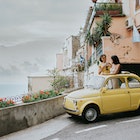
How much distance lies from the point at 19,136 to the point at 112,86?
12.4ft

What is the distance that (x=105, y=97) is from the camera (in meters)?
9.06

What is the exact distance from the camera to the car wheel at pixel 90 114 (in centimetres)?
885

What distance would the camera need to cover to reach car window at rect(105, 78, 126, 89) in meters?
9.35

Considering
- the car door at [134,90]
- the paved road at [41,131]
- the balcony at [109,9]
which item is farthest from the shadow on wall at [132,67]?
the paved road at [41,131]

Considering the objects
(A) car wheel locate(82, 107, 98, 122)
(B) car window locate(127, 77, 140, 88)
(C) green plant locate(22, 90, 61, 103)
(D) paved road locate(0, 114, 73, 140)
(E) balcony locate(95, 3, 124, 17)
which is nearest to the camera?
(D) paved road locate(0, 114, 73, 140)

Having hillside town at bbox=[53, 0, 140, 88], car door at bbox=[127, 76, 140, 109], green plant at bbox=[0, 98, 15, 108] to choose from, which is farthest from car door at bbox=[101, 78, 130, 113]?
hillside town at bbox=[53, 0, 140, 88]

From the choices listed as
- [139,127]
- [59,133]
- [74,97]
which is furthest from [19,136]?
[139,127]

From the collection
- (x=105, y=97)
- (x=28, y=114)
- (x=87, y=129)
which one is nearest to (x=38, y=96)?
(x=28, y=114)

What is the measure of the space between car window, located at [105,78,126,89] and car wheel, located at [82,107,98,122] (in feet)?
3.38

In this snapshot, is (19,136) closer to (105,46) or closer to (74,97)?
(74,97)

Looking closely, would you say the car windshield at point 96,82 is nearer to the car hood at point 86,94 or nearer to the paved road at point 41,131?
the car hood at point 86,94

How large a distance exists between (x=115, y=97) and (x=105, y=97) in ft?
1.32

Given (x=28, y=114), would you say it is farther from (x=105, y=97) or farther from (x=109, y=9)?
(x=109, y=9)

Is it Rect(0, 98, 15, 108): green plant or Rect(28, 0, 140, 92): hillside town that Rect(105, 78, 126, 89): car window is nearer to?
Rect(0, 98, 15, 108): green plant
